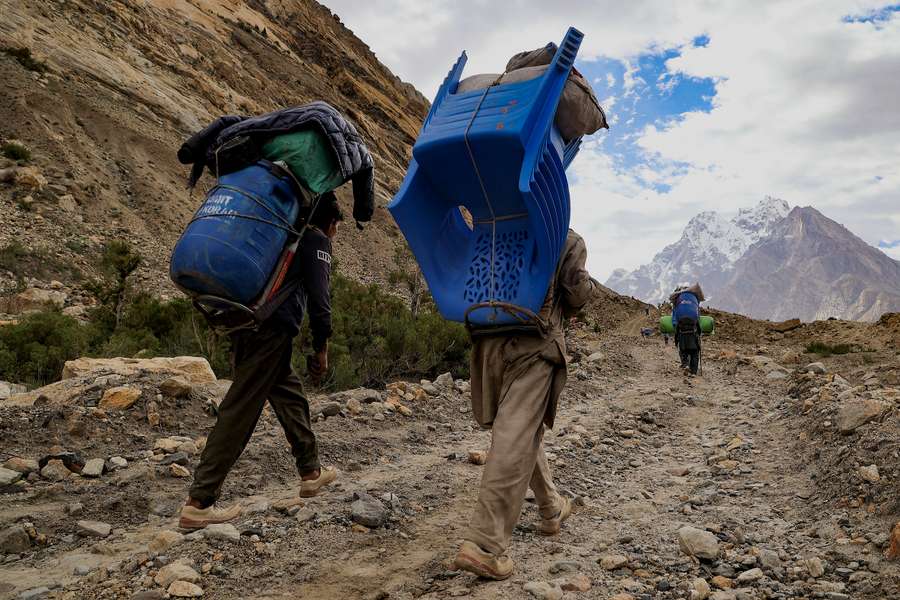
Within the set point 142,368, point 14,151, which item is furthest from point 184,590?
point 14,151

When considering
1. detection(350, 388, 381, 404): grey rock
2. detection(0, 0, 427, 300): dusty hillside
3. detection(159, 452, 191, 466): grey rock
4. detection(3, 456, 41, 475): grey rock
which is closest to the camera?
detection(3, 456, 41, 475): grey rock

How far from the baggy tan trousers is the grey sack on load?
3.38ft

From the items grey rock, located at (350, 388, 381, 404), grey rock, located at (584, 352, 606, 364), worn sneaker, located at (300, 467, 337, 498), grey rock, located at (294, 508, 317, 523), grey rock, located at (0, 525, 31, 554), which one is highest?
grey rock, located at (584, 352, 606, 364)

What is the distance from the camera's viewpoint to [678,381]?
9.87 m

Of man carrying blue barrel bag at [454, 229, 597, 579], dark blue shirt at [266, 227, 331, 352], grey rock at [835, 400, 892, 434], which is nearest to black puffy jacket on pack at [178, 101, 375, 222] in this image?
dark blue shirt at [266, 227, 331, 352]

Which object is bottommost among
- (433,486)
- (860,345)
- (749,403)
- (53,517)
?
(53,517)

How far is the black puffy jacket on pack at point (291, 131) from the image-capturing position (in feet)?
9.21

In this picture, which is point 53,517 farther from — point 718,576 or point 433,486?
point 718,576

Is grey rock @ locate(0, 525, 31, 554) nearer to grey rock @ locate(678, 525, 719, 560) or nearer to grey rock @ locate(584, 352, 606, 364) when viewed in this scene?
grey rock @ locate(678, 525, 719, 560)

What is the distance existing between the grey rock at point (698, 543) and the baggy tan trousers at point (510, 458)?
2.60 ft

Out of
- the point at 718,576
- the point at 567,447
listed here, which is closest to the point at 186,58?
the point at 567,447

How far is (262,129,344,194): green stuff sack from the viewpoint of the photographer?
277 cm

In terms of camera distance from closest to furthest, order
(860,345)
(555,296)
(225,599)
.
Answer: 1. (225,599)
2. (555,296)
3. (860,345)

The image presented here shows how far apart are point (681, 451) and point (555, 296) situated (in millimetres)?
3141
